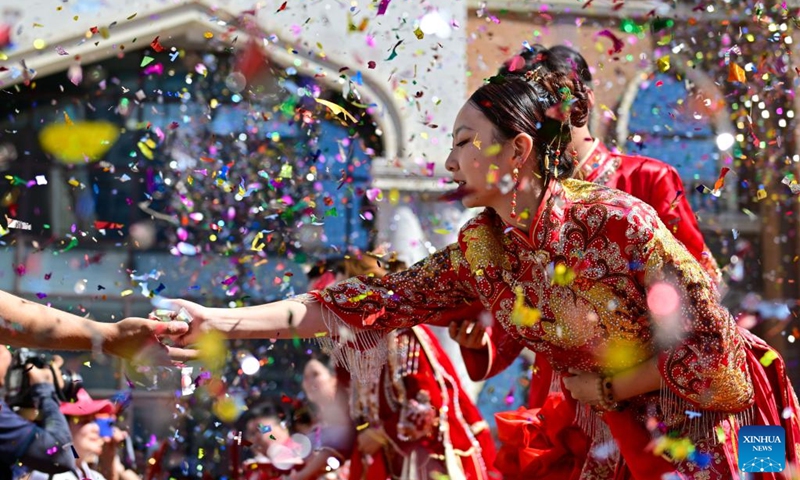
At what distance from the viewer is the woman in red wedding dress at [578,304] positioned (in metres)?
2.40

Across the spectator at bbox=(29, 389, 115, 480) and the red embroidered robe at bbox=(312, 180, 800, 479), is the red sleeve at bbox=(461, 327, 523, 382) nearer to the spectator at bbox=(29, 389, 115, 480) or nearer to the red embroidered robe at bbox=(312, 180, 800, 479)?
the red embroidered robe at bbox=(312, 180, 800, 479)

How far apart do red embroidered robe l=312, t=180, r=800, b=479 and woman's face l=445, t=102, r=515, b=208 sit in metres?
0.11

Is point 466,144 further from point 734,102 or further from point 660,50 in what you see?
point 660,50

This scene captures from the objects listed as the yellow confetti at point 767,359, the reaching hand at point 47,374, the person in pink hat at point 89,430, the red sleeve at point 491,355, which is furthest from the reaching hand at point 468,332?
the reaching hand at point 47,374

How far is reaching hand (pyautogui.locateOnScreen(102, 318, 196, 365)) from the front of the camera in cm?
258

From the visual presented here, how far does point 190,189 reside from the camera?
726cm

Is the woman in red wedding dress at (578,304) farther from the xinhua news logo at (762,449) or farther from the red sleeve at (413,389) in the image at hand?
the red sleeve at (413,389)

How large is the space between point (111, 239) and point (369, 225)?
1.98 metres

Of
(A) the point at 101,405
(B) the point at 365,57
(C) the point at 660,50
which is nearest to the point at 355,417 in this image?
(A) the point at 101,405

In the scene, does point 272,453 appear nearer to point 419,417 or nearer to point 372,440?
point 372,440

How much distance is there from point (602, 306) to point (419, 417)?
168 cm

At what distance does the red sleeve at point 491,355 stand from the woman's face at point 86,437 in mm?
1868

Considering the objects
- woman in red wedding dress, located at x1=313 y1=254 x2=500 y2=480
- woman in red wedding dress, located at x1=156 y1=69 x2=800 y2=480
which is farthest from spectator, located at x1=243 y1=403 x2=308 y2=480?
woman in red wedding dress, located at x1=156 y1=69 x2=800 y2=480

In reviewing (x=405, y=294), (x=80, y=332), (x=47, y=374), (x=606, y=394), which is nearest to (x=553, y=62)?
(x=405, y=294)
